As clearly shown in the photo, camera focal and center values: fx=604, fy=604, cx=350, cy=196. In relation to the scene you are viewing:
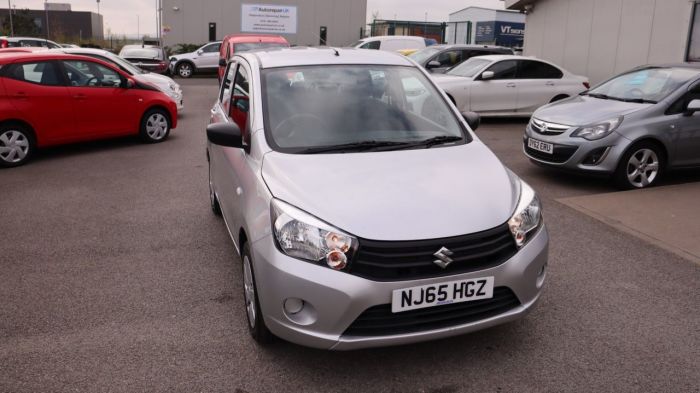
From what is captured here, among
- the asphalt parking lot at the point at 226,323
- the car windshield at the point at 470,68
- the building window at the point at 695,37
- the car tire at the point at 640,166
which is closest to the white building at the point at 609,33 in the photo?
the building window at the point at 695,37

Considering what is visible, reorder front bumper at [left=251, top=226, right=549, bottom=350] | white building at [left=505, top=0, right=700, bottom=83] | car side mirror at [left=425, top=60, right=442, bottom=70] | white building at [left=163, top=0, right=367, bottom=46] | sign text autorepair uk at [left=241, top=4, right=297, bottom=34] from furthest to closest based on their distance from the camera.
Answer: sign text autorepair uk at [left=241, top=4, right=297, bottom=34], white building at [left=163, top=0, right=367, bottom=46], car side mirror at [left=425, top=60, right=442, bottom=70], white building at [left=505, top=0, right=700, bottom=83], front bumper at [left=251, top=226, right=549, bottom=350]

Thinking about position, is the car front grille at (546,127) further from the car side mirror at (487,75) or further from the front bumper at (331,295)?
the front bumper at (331,295)

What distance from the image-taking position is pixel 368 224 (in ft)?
10.1

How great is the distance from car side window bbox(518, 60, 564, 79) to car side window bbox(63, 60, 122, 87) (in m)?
8.05

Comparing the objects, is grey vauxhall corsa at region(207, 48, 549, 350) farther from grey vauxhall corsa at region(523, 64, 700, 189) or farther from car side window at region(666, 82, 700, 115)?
car side window at region(666, 82, 700, 115)

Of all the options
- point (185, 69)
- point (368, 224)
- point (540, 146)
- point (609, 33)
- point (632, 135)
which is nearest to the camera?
point (368, 224)

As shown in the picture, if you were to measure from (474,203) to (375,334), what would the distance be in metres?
0.90

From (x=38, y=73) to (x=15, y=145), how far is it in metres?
1.13

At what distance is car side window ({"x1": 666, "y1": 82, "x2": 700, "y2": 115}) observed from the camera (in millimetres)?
7344

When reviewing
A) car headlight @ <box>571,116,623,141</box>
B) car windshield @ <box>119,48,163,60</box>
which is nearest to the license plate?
car headlight @ <box>571,116,623,141</box>

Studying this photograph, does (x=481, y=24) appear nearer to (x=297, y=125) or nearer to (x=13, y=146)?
(x=13, y=146)

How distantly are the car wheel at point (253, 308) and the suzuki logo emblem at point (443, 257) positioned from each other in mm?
1044

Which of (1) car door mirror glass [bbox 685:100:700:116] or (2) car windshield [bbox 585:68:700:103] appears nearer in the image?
(1) car door mirror glass [bbox 685:100:700:116]

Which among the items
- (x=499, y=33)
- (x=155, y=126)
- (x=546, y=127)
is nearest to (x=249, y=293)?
(x=546, y=127)
